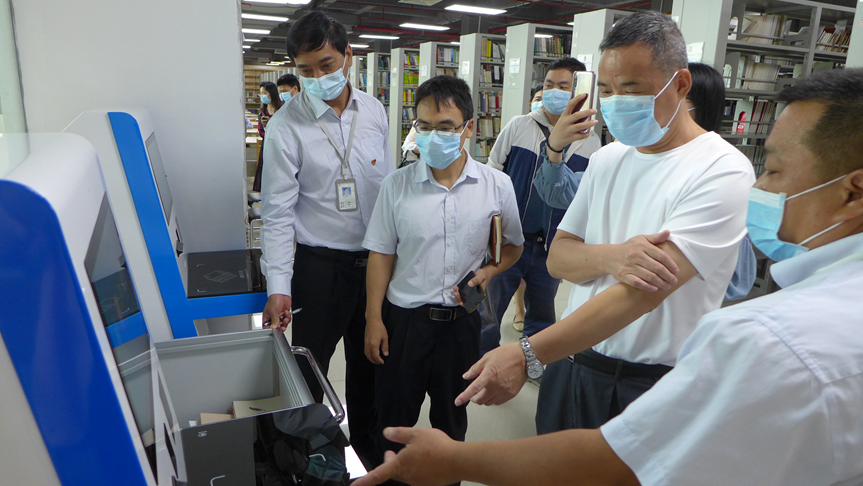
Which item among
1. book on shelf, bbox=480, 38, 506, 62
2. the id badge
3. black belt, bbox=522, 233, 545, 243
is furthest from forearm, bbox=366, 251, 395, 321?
book on shelf, bbox=480, 38, 506, 62

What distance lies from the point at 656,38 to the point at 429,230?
882 millimetres

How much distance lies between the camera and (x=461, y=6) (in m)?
9.84

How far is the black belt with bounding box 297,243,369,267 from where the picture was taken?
77.5 inches

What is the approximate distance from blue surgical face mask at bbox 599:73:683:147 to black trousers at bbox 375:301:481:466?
836 mm

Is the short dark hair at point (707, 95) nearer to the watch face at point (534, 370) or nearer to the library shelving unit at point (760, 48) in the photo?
the watch face at point (534, 370)

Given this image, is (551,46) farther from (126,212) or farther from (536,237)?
(126,212)

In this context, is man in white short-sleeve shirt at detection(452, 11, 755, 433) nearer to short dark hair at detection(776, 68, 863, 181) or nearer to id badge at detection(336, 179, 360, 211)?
short dark hair at detection(776, 68, 863, 181)

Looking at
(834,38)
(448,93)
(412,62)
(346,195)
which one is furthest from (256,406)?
(412,62)

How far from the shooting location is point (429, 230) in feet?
5.82

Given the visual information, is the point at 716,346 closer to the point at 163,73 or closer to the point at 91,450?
the point at 91,450

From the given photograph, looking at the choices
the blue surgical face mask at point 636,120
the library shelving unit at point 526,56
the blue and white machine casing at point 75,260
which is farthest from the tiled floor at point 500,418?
the library shelving unit at point 526,56

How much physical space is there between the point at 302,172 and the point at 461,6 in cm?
896

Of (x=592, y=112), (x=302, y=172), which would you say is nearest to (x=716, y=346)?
(x=592, y=112)

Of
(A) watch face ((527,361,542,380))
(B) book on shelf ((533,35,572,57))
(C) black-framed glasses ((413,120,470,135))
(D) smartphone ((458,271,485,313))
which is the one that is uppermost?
(B) book on shelf ((533,35,572,57))
